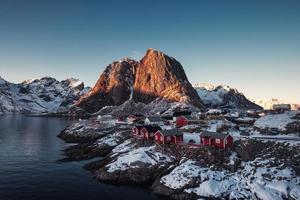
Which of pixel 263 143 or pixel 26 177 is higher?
pixel 263 143

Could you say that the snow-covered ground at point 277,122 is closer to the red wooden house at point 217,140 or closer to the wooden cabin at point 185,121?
the red wooden house at point 217,140

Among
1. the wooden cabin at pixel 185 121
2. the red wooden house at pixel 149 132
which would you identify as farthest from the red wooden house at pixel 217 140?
the wooden cabin at pixel 185 121

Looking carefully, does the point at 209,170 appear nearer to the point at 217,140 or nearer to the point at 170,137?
the point at 217,140

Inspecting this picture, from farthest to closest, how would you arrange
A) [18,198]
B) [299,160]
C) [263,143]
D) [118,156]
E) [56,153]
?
1. [56,153]
2. [118,156]
3. [263,143]
4. [299,160]
5. [18,198]

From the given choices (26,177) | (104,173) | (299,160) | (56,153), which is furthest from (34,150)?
(299,160)

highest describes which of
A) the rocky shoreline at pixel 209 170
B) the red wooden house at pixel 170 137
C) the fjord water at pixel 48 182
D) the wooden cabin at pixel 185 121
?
the wooden cabin at pixel 185 121

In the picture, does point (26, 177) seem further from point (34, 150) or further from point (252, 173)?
point (252, 173)

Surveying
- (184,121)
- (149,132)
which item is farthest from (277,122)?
(149,132)

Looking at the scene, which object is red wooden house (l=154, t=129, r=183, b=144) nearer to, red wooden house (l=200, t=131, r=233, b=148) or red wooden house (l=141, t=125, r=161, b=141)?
red wooden house (l=141, t=125, r=161, b=141)

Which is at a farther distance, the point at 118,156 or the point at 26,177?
the point at 118,156
